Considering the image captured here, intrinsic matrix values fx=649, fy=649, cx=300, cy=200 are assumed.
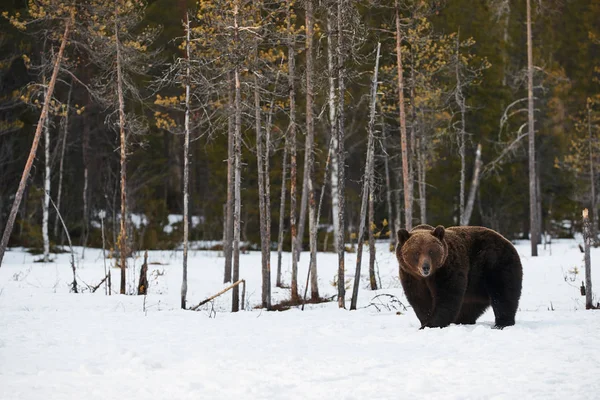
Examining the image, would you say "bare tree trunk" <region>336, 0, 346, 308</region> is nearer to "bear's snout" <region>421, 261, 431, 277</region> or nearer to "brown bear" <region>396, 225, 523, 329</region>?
"brown bear" <region>396, 225, 523, 329</region>

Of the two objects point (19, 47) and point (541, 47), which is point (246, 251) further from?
point (541, 47)

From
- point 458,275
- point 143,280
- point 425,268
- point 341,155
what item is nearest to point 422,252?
point 425,268

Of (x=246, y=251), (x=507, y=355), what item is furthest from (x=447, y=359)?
(x=246, y=251)

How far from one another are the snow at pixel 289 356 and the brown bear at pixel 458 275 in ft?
0.88

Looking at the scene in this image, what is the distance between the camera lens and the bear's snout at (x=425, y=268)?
25.2 ft

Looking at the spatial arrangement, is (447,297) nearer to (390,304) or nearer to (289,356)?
(289,356)

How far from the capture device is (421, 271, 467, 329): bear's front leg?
320 inches

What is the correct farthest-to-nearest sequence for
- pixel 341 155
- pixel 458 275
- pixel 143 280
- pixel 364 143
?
1. pixel 364 143
2. pixel 143 280
3. pixel 341 155
4. pixel 458 275

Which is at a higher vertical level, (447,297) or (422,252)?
(422,252)

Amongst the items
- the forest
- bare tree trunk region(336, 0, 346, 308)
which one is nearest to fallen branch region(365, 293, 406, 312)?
bare tree trunk region(336, 0, 346, 308)

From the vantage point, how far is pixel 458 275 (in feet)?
26.7

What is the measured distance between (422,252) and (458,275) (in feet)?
2.16

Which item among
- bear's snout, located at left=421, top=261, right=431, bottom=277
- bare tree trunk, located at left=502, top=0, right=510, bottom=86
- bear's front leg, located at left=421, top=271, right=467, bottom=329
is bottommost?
bear's front leg, located at left=421, top=271, right=467, bottom=329

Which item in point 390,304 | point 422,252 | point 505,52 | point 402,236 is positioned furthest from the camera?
point 505,52
